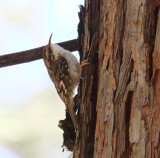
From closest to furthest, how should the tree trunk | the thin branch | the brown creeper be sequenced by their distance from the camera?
the tree trunk, the thin branch, the brown creeper

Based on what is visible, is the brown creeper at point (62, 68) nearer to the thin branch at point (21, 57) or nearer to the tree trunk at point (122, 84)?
the thin branch at point (21, 57)

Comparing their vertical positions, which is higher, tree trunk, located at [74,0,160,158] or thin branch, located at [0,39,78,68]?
thin branch, located at [0,39,78,68]

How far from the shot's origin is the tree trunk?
4.40ft

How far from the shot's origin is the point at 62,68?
258 centimetres

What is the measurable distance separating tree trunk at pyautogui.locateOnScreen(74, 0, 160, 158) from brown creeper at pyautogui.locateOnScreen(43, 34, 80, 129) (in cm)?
68

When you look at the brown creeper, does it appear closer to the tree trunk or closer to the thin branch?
the thin branch

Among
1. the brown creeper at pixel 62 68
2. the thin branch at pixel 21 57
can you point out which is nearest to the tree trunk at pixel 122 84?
the thin branch at pixel 21 57

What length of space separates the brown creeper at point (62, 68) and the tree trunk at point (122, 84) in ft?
2.23

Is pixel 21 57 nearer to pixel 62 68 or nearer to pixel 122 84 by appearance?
pixel 122 84

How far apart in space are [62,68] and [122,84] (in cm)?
118

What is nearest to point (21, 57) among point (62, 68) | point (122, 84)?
point (122, 84)

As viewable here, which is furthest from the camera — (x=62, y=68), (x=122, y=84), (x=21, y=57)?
(x=62, y=68)

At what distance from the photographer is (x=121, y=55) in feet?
4.83

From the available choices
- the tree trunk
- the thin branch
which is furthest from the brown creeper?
the tree trunk
